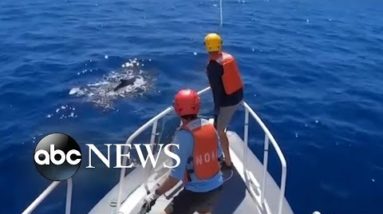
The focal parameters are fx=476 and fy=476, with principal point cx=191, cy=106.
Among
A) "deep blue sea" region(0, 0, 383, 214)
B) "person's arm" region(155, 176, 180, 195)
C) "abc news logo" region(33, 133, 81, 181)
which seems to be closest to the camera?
"abc news logo" region(33, 133, 81, 181)

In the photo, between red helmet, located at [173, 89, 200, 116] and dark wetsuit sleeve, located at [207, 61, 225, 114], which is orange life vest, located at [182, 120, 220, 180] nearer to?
red helmet, located at [173, 89, 200, 116]

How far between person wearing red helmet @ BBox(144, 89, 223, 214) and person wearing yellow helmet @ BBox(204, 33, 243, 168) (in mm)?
1876

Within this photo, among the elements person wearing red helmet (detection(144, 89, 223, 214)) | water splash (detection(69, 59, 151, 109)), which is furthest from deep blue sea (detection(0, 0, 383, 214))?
person wearing red helmet (detection(144, 89, 223, 214))

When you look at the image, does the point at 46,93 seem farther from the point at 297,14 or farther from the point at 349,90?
the point at 297,14

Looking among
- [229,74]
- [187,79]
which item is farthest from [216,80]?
[187,79]

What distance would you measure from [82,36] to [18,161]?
1054 centimetres

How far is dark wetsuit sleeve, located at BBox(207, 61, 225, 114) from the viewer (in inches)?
330

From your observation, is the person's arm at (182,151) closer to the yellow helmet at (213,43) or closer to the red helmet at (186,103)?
the red helmet at (186,103)

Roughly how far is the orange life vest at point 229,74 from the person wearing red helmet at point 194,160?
A: 191cm

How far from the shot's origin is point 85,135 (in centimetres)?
1345

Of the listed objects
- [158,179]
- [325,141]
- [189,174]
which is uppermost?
[189,174]

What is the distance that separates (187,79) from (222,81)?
8873 millimetres

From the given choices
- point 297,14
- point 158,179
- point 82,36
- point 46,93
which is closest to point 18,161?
point 46,93

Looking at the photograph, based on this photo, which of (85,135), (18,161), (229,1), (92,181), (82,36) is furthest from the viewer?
(229,1)
